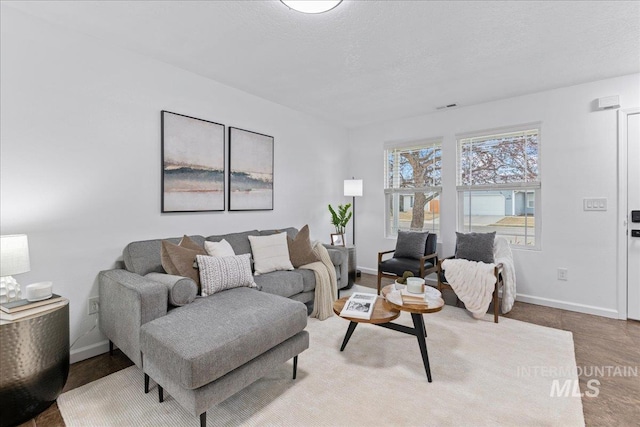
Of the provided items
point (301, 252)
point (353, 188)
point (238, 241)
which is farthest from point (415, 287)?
point (353, 188)

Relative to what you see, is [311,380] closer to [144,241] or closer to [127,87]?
[144,241]

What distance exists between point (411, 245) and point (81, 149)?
3633 millimetres

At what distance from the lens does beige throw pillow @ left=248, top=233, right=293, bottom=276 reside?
10.1ft

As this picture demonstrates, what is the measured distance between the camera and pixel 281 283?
2828 mm

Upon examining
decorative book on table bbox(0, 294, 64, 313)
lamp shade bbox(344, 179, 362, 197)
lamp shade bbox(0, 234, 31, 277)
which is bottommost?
decorative book on table bbox(0, 294, 64, 313)

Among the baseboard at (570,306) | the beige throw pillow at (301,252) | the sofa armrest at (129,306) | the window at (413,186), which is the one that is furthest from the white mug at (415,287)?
the window at (413,186)

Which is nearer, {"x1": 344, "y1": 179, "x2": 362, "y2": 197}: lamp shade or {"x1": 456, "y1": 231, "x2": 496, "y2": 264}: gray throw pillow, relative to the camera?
{"x1": 456, "y1": 231, "x2": 496, "y2": 264}: gray throw pillow

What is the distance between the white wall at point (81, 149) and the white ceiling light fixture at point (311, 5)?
1.10 m

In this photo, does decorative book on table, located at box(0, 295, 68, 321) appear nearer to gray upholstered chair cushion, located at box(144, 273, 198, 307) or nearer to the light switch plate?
gray upholstered chair cushion, located at box(144, 273, 198, 307)

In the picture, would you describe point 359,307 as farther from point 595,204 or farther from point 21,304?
point 595,204

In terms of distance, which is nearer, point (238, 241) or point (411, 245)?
point (238, 241)

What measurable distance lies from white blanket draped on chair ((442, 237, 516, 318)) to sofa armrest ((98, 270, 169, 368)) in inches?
110

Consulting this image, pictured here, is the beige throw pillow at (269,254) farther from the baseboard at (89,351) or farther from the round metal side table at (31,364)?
the round metal side table at (31,364)

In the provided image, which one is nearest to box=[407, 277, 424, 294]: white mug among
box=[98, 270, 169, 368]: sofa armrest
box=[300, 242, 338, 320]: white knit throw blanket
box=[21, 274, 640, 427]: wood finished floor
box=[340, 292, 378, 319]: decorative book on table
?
box=[340, 292, 378, 319]: decorative book on table
